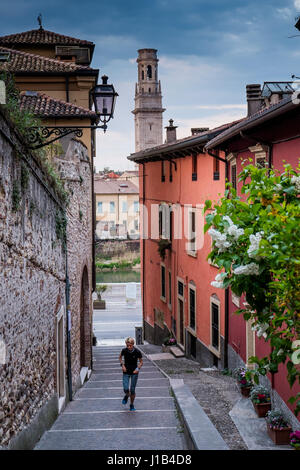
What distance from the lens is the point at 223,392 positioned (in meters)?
11.6

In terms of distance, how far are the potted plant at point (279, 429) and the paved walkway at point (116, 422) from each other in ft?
4.52

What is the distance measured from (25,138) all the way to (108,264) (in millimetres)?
58532

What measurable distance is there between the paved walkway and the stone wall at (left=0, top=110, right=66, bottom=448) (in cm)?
56

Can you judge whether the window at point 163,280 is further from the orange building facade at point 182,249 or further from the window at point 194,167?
the window at point 194,167

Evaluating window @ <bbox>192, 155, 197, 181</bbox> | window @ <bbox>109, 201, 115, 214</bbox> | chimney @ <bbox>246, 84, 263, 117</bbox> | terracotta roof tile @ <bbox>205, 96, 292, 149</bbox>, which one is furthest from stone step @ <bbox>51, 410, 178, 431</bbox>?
window @ <bbox>109, 201, 115, 214</bbox>

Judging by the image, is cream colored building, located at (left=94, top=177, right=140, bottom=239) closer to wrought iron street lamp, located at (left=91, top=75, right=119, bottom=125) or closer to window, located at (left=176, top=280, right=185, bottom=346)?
window, located at (left=176, top=280, right=185, bottom=346)

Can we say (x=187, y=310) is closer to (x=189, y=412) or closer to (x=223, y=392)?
(x=223, y=392)

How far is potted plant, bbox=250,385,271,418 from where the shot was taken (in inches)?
381

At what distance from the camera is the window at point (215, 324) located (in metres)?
15.9

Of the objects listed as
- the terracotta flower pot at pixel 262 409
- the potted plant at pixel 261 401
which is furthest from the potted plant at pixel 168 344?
the terracotta flower pot at pixel 262 409

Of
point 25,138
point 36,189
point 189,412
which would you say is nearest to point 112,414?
point 189,412

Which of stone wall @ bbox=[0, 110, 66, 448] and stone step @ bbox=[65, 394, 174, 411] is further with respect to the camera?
stone step @ bbox=[65, 394, 174, 411]

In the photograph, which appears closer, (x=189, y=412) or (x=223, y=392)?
(x=189, y=412)

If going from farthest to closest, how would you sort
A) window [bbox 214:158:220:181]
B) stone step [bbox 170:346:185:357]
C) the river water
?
the river water
stone step [bbox 170:346:185:357]
window [bbox 214:158:220:181]
